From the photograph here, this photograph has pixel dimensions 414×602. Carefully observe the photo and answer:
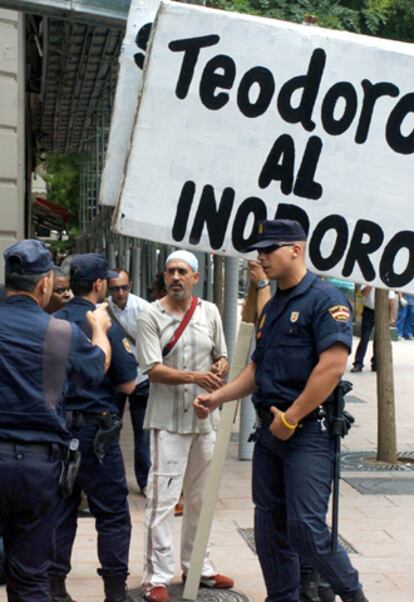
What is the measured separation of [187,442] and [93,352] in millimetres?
1524

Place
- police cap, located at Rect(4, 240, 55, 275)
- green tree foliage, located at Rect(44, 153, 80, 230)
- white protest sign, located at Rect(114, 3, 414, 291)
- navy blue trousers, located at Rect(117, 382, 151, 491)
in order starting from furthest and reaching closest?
green tree foliage, located at Rect(44, 153, 80, 230), navy blue trousers, located at Rect(117, 382, 151, 491), white protest sign, located at Rect(114, 3, 414, 291), police cap, located at Rect(4, 240, 55, 275)

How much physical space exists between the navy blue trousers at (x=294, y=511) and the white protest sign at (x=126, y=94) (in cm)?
137

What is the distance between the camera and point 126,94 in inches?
216

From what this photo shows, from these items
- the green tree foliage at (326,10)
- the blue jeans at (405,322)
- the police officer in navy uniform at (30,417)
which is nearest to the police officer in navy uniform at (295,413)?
the police officer in navy uniform at (30,417)

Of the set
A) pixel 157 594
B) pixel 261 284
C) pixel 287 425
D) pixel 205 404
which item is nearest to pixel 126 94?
pixel 261 284

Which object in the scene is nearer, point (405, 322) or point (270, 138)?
point (270, 138)

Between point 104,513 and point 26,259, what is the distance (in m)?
1.68

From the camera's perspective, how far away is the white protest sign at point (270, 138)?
17.5ft

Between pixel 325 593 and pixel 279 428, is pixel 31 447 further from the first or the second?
A: pixel 325 593

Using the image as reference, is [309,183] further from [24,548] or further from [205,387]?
A: [24,548]

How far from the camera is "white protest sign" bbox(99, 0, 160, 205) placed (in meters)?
5.43

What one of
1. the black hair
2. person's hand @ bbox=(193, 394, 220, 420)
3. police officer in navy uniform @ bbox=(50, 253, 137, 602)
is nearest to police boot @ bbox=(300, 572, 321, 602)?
police officer in navy uniform @ bbox=(50, 253, 137, 602)

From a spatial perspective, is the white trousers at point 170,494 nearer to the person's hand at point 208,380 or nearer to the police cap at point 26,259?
the person's hand at point 208,380

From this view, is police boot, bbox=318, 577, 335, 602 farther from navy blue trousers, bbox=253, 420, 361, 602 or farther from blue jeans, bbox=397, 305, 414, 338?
blue jeans, bbox=397, 305, 414, 338
